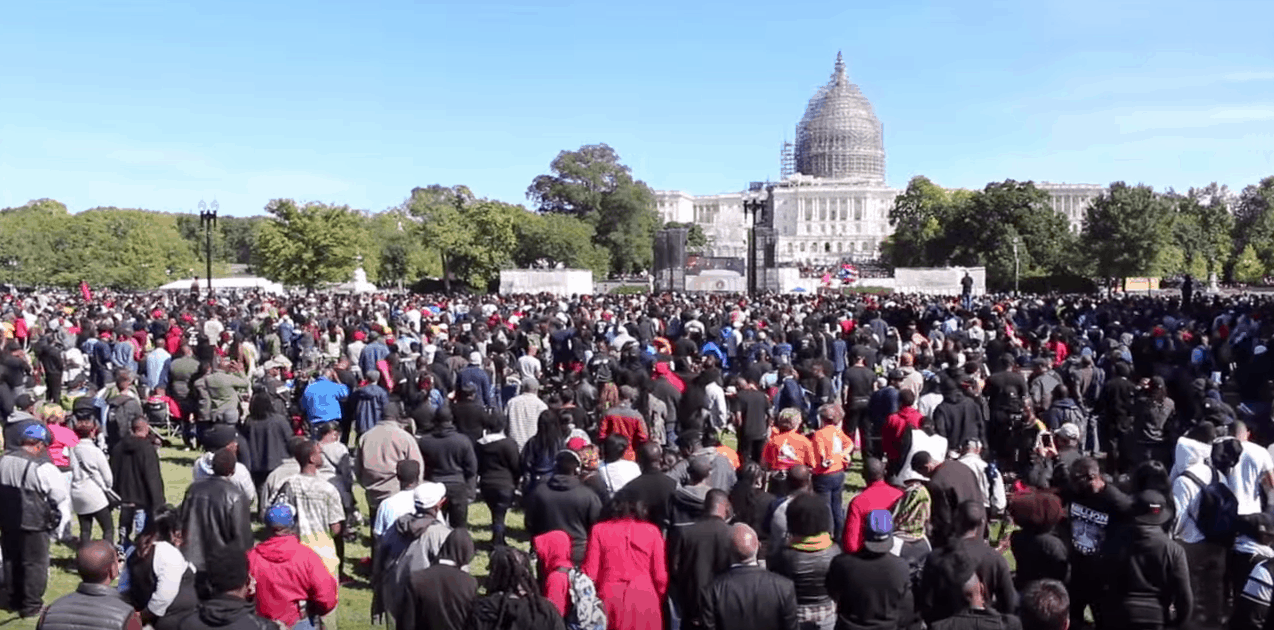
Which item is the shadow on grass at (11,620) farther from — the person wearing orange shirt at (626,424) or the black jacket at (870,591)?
the black jacket at (870,591)

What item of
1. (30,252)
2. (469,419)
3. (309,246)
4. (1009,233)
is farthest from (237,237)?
(469,419)

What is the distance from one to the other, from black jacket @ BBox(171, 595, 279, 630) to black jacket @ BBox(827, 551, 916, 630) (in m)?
2.69

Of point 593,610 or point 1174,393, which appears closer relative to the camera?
point 593,610

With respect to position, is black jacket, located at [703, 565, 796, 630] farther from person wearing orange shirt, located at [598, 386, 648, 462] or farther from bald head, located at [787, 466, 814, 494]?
person wearing orange shirt, located at [598, 386, 648, 462]

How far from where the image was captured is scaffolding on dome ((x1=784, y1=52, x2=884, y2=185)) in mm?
158500

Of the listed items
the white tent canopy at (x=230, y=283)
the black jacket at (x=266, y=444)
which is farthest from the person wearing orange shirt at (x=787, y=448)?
the white tent canopy at (x=230, y=283)

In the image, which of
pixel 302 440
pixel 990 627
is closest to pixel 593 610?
pixel 990 627

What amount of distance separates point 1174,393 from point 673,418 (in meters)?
5.72

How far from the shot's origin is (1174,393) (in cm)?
1226

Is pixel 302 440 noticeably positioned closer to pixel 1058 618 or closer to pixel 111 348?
pixel 1058 618

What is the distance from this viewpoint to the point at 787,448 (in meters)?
8.29

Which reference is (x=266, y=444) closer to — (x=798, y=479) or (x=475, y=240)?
(x=798, y=479)

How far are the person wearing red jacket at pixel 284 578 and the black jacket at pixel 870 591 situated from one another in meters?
2.64

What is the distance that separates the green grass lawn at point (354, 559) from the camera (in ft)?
26.0
